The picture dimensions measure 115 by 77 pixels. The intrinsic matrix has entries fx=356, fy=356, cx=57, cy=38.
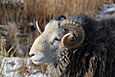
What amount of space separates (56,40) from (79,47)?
24cm

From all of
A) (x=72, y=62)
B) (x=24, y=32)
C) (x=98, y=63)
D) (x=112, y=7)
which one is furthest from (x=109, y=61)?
(x=112, y=7)

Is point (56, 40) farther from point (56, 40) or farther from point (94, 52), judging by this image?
point (94, 52)

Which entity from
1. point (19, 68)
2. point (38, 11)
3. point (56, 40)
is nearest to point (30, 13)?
point (38, 11)

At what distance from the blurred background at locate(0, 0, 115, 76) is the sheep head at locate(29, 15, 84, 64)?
285 cm

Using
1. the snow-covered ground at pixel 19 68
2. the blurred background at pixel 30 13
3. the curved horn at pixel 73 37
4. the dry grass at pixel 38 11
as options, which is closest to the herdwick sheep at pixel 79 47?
the curved horn at pixel 73 37

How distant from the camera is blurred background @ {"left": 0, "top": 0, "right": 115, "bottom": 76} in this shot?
6.77m

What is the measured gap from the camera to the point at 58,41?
3598mm

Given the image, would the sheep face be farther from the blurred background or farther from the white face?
the blurred background

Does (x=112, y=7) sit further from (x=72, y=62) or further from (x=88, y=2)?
(x=72, y=62)

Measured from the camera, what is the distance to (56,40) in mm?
3588

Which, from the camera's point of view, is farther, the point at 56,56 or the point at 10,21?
the point at 10,21

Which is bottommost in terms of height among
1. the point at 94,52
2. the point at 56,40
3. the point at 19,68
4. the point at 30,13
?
the point at 19,68

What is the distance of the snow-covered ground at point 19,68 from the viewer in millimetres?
5301

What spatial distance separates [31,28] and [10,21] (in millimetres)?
494
